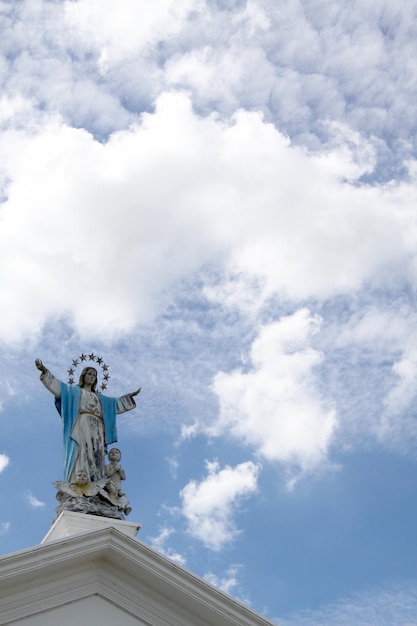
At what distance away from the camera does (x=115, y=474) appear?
16.0 meters

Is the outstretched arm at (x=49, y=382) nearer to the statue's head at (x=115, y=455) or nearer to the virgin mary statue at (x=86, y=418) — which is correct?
the virgin mary statue at (x=86, y=418)

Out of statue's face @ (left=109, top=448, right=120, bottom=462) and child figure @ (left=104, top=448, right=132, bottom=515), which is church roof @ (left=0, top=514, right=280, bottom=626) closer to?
child figure @ (left=104, top=448, right=132, bottom=515)

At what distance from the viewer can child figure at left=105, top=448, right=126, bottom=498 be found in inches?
610

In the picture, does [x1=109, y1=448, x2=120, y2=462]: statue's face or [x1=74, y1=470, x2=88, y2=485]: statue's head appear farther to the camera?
[x1=109, y1=448, x2=120, y2=462]: statue's face

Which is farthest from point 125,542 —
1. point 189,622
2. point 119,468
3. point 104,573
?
point 119,468

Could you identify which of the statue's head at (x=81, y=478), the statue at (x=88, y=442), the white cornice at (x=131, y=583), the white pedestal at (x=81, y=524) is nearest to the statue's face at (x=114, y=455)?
the statue at (x=88, y=442)

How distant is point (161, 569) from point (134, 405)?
18.0 feet

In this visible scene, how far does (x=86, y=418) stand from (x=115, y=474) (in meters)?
1.41

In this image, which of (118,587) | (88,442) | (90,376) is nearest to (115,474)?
(88,442)

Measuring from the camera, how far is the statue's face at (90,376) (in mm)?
17812

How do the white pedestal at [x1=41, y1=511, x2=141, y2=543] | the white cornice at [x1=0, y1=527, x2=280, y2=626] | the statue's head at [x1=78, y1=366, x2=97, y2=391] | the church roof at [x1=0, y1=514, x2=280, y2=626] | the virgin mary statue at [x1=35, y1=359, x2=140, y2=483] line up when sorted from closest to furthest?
the church roof at [x1=0, y1=514, x2=280, y2=626] < the white cornice at [x1=0, y1=527, x2=280, y2=626] < the white pedestal at [x1=41, y1=511, x2=141, y2=543] < the virgin mary statue at [x1=35, y1=359, x2=140, y2=483] < the statue's head at [x1=78, y1=366, x2=97, y2=391]

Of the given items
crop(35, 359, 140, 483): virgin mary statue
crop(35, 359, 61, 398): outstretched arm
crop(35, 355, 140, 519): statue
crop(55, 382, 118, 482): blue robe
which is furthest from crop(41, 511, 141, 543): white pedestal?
crop(35, 359, 61, 398): outstretched arm

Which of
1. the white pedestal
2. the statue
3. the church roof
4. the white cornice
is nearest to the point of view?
the church roof

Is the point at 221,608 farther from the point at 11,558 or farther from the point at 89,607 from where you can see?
the point at 11,558
